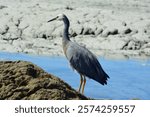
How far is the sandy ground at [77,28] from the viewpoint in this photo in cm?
1730

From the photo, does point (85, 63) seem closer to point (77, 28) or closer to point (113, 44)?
point (113, 44)

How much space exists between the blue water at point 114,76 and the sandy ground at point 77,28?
1.20m

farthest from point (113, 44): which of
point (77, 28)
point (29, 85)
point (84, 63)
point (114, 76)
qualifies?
point (29, 85)

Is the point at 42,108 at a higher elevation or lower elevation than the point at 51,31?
higher

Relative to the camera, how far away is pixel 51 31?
19.1 metres

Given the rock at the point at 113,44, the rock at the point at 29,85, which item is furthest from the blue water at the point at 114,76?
the rock at the point at 29,85

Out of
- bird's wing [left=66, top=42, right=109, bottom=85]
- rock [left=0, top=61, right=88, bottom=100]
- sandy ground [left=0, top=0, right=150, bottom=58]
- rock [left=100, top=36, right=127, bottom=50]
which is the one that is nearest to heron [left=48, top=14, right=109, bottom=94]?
bird's wing [left=66, top=42, right=109, bottom=85]

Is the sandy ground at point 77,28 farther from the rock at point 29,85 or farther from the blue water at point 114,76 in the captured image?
the rock at point 29,85

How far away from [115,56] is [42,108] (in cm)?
1213

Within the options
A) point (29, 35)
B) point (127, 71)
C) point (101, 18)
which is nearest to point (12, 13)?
A: point (29, 35)

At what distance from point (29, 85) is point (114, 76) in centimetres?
784

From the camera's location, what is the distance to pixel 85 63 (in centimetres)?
823

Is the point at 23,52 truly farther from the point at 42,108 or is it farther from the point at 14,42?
the point at 42,108

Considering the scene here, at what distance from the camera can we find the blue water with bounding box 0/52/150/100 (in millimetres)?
10758
